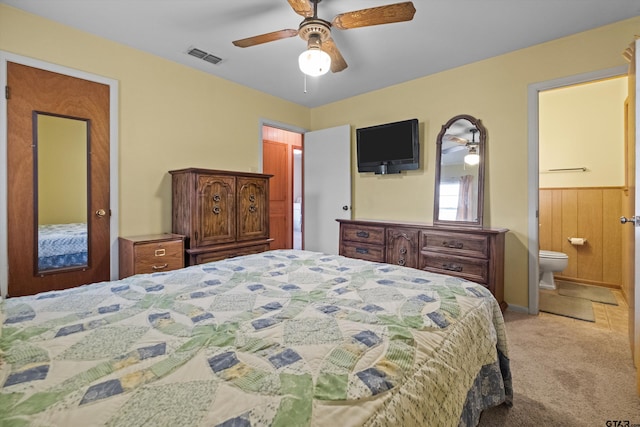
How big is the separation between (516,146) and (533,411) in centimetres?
235

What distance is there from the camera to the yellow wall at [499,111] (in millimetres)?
2713

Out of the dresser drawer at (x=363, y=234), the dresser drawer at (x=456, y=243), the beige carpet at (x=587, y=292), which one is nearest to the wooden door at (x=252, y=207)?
the dresser drawer at (x=363, y=234)

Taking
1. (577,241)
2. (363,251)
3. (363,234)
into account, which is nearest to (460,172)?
(363,234)

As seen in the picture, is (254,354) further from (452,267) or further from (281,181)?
(281,181)

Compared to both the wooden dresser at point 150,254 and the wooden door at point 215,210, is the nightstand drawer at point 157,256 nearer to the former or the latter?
the wooden dresser at point 150,254

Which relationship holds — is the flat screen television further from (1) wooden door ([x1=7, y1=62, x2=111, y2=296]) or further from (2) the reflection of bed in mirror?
(2) the reflection of bed in mirror

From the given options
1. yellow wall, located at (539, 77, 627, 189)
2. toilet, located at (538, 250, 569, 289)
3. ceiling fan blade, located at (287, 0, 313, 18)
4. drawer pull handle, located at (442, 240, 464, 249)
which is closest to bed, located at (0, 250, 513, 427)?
drawer pull handle, located at (442, 240, 464, 249)

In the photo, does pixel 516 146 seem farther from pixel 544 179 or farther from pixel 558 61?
pixel 544 179

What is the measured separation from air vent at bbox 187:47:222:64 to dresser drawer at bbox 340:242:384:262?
249 centimetres

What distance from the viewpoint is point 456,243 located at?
298cm

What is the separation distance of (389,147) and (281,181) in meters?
2.18

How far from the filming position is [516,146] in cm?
303

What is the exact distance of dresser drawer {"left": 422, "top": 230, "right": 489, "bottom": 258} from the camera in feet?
9.32

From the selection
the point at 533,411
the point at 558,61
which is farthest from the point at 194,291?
the point at 558,61
